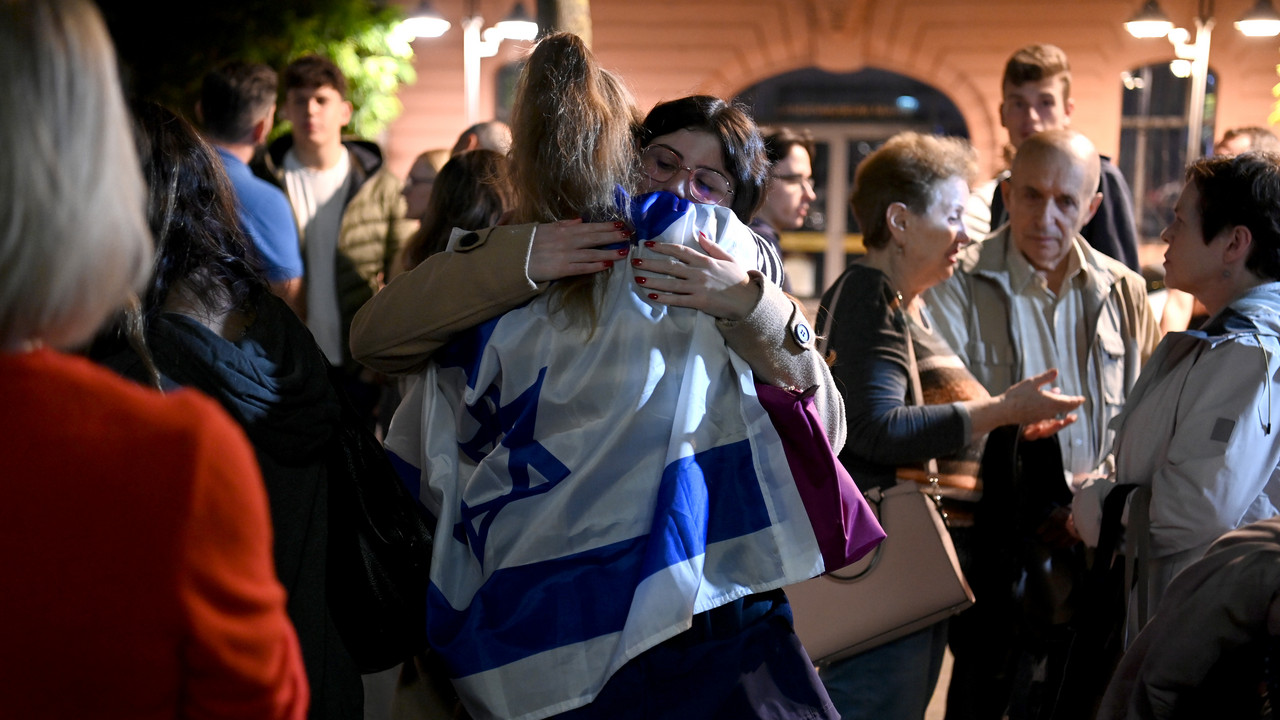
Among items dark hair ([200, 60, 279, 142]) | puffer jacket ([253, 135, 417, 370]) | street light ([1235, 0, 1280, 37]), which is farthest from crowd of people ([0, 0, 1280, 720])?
street light ([1235, 0, 1280, 37])

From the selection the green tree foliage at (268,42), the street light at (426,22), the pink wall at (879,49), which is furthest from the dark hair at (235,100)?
the pink wall at (879,49)

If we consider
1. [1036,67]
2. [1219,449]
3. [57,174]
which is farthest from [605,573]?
[1036,67]

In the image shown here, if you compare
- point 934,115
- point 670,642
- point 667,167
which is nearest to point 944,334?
point 667,167

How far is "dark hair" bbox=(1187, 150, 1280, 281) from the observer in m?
2.80

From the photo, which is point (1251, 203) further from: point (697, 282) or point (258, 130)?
point (258, 130)

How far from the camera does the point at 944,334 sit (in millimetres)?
3650

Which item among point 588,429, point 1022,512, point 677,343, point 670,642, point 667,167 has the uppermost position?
point 667,167

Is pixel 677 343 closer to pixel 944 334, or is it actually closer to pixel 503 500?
pixel 503 500

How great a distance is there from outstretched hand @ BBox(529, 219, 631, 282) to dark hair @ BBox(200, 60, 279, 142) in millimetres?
3087

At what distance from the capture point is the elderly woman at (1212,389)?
2619mm

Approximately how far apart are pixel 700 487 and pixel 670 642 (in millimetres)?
246

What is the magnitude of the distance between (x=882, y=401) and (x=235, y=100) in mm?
2922

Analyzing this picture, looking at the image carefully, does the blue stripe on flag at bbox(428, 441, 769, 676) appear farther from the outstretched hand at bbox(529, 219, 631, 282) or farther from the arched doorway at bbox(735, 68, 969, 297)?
the arched doorway at bbox(735, 68, 969, 297)

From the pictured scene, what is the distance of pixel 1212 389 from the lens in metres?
2.66
